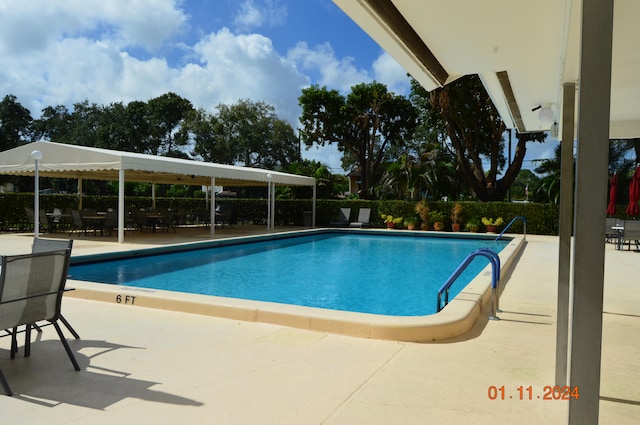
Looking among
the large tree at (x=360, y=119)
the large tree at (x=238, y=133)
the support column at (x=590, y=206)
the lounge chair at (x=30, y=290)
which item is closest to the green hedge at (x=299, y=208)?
the large tree at (x=360, y=119)

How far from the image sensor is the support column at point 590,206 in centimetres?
190

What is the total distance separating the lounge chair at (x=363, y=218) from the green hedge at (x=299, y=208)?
0.39 m

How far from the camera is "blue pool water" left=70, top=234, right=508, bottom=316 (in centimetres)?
788

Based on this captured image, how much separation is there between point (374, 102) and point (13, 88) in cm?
3190

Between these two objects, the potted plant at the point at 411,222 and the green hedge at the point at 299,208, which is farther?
the potted plant at the point at 411,222

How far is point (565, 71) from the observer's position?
3488 mm

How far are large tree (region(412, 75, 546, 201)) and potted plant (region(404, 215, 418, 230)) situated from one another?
456 cm

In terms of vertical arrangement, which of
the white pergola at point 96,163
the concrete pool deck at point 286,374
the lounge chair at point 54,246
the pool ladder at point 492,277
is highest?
the white pergola at point 96,163

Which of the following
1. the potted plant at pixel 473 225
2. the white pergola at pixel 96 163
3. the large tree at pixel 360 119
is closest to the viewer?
the white pergola at pixel 96 163

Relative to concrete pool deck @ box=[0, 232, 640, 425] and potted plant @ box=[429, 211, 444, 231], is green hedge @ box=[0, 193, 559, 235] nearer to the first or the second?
potted plant @ box=[429, 211, 444, 231]

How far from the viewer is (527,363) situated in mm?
3762

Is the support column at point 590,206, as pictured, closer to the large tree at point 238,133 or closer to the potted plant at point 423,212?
the potted plant at point 423,212

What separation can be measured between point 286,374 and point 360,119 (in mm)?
27312
